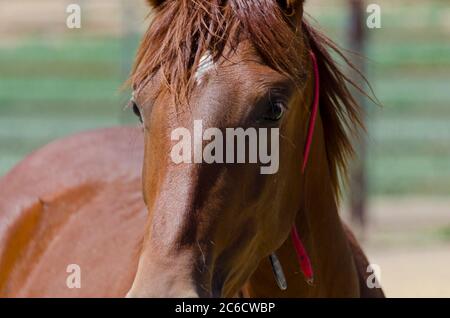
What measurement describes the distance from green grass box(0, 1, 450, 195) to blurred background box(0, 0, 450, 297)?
12mm

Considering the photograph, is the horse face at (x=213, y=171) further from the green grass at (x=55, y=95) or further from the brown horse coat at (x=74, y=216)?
the green grass at (x=55, y=95)

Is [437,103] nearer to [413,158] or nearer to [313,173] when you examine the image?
[413,158]

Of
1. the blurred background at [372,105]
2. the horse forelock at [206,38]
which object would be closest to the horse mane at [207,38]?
the horse forelock at [206,38]

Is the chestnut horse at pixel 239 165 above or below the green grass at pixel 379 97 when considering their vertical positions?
below

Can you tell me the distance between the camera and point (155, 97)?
2.15 meters

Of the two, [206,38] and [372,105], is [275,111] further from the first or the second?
[372,105]

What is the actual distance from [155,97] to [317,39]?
0.66 meters

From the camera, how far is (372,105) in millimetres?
9672

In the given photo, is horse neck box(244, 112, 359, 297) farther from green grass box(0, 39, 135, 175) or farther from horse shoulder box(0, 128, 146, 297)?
green grass box(0, 39, 135, 175)

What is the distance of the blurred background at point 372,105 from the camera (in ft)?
28.1

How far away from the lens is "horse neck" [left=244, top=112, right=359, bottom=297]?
8.28ft

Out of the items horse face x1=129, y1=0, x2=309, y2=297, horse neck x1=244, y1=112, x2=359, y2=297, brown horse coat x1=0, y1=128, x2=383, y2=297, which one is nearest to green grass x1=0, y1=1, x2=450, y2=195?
brown horse coat x1=0, y1=128, x2=383, y2=297

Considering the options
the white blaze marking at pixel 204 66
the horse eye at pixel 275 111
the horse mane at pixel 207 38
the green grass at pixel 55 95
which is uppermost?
the green grass at pixel 55 95

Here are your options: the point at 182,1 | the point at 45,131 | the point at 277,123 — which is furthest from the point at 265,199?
the point at 45,131
